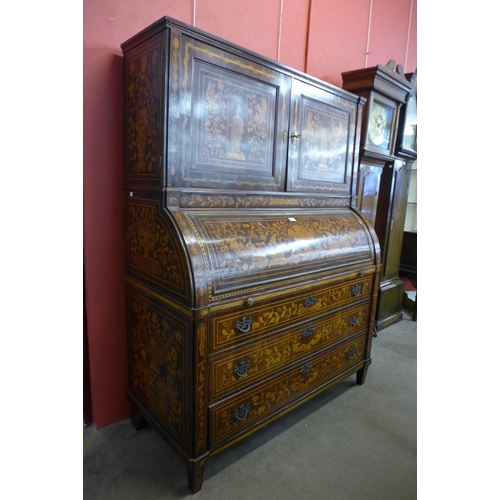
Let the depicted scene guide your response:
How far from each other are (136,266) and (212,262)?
49cm

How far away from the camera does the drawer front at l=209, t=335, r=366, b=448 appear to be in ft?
4.91

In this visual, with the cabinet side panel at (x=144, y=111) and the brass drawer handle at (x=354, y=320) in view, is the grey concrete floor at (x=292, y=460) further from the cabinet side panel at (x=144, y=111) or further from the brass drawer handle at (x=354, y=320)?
the cabinet side panel at (x=144, y=111)

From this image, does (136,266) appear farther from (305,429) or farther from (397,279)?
(397,279)

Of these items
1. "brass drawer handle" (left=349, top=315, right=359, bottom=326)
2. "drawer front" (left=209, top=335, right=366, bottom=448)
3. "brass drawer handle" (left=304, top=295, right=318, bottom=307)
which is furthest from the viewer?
"brass drawer handle" (left=349, top=315, right=359, bottom=326)

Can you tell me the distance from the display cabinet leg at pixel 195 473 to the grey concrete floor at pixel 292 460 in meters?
0.04

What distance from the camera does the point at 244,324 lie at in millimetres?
1467

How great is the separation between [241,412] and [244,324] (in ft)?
1.44

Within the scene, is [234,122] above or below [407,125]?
below

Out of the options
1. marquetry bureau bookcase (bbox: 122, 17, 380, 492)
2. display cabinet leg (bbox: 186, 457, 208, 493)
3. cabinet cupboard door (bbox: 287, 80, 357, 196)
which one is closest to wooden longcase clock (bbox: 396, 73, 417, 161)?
cabinet cupboard door (bbox: 287, 80, 357, 196)

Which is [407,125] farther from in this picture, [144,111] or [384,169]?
[144,111]

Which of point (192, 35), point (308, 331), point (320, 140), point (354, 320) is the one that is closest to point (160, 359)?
point (308, 331)

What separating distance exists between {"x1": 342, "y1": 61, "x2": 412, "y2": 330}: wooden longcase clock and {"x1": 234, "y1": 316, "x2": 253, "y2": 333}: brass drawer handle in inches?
51.2

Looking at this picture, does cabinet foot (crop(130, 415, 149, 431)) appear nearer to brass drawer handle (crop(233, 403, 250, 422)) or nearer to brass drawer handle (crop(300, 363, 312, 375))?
brass drawer handle (crop(233, 403, 250, 422))

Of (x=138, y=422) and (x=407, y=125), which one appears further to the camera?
(x=407, y=125)
